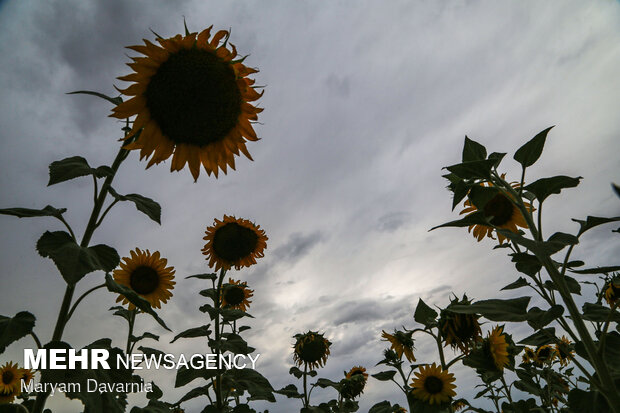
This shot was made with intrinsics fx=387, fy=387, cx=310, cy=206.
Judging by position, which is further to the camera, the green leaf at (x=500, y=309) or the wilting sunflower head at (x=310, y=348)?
the wilting sunflower head at (x=310, y=348)

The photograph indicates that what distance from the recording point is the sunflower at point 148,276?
4734mm

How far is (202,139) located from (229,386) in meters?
2.39

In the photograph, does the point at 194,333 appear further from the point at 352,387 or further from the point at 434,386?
the point at 352,387

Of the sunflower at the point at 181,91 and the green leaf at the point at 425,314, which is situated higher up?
the sunflower at the point at 181,91

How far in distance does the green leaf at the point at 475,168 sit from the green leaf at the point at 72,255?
166 centimetres

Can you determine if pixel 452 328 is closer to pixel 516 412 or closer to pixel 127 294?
pixel 516 412

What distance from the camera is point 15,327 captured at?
1773 mm

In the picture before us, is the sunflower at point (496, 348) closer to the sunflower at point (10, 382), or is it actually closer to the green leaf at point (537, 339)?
the green leaf at point (537, 339)

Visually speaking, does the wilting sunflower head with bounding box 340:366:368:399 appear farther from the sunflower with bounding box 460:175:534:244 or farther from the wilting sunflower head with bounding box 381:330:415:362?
the sunflower with bounding box 460:175:534:244

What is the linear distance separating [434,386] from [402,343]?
76 centimetres

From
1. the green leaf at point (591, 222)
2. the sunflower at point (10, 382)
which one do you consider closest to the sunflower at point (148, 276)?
the sunflower at point (10, 382)

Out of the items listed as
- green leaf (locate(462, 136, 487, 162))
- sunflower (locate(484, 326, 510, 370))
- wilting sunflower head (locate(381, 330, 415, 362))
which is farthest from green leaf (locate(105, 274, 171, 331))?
wilting sunflower head (locate(381, 330, 415, 362))

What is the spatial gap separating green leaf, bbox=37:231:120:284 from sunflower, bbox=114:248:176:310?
3301mm

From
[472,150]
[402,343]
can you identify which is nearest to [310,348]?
[402,343]
